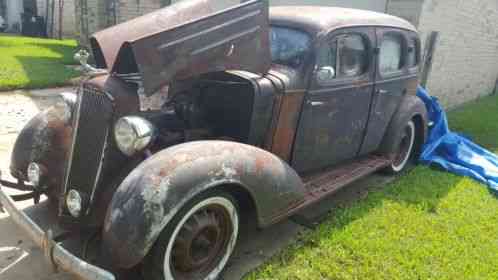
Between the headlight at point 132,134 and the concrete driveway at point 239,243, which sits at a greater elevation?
the headlight at point 132,134

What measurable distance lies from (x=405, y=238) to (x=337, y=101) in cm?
136

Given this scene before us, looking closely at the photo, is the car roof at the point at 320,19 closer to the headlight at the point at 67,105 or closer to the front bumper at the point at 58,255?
the headlight at the point at 67,105

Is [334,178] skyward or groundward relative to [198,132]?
groundward

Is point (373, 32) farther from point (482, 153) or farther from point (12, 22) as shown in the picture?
point (12, 22)

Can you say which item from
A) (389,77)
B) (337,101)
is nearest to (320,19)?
(337,101)

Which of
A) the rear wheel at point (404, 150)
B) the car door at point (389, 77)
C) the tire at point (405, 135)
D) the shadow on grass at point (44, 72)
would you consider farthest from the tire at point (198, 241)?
the shadow on grass at point (44, 72)

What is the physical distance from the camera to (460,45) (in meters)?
8.20

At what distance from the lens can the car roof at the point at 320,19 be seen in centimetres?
326

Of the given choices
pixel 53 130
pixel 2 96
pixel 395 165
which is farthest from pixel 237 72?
pixel 2 96

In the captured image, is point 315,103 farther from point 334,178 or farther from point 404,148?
point 404,148

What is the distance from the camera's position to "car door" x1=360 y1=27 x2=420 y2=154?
12.8 feet

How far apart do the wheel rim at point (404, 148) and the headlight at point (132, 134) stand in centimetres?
343

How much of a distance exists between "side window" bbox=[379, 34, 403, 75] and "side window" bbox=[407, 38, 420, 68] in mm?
174

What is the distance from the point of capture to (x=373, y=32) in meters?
3.70
